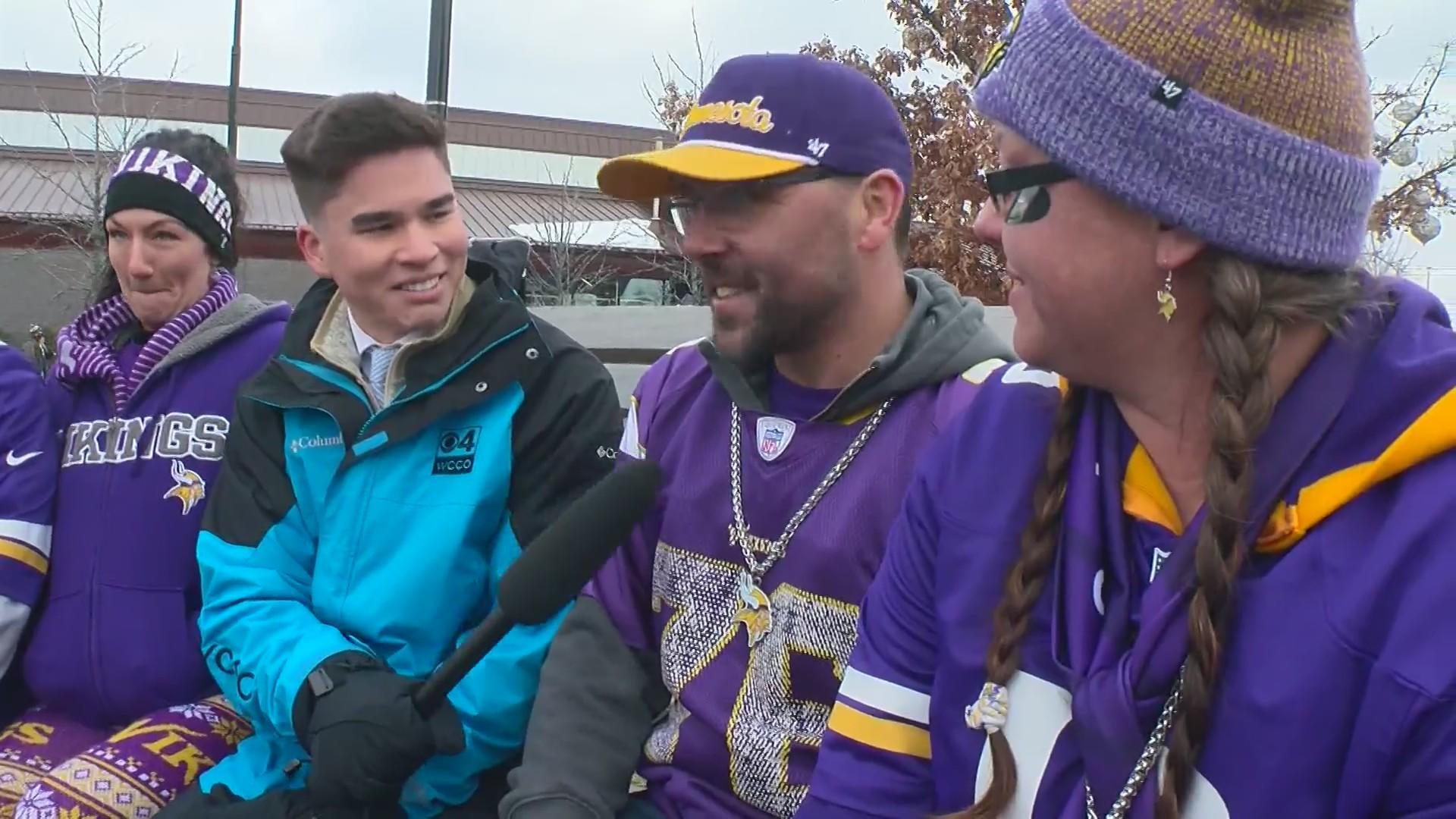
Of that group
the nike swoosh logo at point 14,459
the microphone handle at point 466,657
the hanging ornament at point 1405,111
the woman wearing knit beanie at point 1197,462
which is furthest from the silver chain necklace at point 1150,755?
the hanging ornament at point 1405,111

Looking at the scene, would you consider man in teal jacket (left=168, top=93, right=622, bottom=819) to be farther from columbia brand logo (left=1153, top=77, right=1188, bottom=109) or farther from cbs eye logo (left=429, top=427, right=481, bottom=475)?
columbia brand logo (left=1153, top=77, right=1188, bottom=109)

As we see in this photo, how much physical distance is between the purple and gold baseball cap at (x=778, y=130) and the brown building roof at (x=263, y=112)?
16.7m

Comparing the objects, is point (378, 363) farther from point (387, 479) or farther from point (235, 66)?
point (235, 66)

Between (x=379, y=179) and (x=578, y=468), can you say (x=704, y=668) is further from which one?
(x=379, y=179)

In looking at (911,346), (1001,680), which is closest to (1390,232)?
(911,346)

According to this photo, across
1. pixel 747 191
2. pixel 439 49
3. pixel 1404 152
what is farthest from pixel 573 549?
pixel 1404 152

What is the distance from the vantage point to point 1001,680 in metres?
1.67

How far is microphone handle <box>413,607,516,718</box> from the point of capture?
6.73 feet

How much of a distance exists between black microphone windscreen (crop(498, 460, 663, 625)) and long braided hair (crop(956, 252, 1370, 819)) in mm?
705

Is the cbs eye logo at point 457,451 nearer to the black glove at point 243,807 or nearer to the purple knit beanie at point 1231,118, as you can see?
A: the black glove at point 243,807

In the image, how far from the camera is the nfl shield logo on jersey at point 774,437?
2.44m

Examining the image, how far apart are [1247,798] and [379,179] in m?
2.37

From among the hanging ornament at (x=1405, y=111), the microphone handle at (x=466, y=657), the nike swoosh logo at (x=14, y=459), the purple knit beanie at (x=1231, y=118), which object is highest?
the purple knit beanie at (x=1231, y=118)

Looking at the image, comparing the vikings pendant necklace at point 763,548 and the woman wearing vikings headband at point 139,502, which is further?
the woman wearing vikings headband at point 139,502
